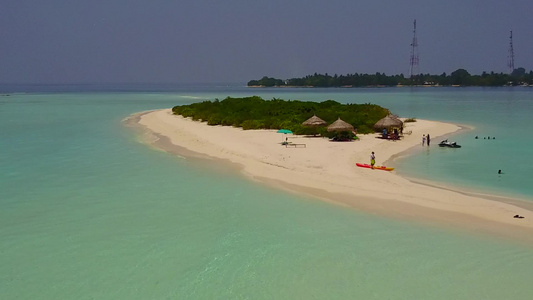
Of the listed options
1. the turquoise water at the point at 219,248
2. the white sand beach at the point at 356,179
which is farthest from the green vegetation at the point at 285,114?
the turquoise water at the point at 219,248

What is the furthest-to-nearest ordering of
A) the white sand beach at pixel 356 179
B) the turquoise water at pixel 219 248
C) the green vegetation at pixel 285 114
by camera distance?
the green vegetation at pixel 285 114, the white sand beach at pixel 356 179, the turquoise water at pixel 219 248

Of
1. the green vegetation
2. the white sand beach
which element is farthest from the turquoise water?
the green vegetation

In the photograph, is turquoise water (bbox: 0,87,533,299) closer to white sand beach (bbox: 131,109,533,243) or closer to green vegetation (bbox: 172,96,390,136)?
white sand beach (bbox: 131,109,533,243)

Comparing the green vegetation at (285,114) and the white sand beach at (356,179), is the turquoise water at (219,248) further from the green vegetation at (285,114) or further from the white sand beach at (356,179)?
the green vegetation at (285,114)

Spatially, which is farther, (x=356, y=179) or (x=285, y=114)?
(x=285, y=114)

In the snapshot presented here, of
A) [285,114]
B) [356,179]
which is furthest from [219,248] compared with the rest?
[285,114]

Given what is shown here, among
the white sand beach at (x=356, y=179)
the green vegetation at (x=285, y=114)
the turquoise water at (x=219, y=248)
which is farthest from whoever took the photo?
the green vegetation at (x=285, y=114)

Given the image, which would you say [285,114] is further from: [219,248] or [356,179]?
[219,248]

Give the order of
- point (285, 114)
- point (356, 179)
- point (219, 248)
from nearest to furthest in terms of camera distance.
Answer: point (219, 248)
point (356, 179)
point (285, 114)
